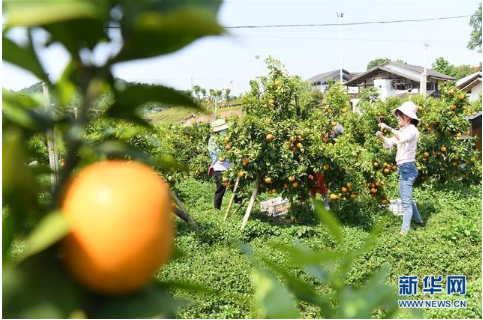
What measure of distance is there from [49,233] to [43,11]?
0.38 ft

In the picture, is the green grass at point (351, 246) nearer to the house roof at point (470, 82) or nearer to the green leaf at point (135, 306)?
the green leaf at point (135, 306)

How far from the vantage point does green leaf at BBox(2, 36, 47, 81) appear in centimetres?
27

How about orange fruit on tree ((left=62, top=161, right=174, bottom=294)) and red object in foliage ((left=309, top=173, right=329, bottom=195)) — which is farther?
red object in foliage ((left=309, top=173, right=329, bottom=195))

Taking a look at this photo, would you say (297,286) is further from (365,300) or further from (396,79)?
(396,79)

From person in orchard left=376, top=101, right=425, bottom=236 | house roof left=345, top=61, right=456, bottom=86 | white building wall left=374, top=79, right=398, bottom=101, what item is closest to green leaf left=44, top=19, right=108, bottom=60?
person in orchard left=376, top=101, right=425, bottom=236

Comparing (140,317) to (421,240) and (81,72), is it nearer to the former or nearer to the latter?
(81,72)

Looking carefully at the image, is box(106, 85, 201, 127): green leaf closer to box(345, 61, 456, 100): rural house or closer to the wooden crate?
the wooden crate

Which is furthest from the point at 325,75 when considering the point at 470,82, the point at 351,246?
the point at 351,246

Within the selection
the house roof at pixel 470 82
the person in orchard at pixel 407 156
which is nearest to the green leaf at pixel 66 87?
Answer: the person in orchard at pixel 407 156

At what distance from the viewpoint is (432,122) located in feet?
17.8

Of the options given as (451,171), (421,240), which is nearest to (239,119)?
(421,240)

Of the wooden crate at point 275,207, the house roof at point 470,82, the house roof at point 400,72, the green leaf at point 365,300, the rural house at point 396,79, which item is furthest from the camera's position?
the house roof at point 400,72

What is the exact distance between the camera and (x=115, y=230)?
0.23 metres

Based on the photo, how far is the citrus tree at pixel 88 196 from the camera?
9.1 inches
